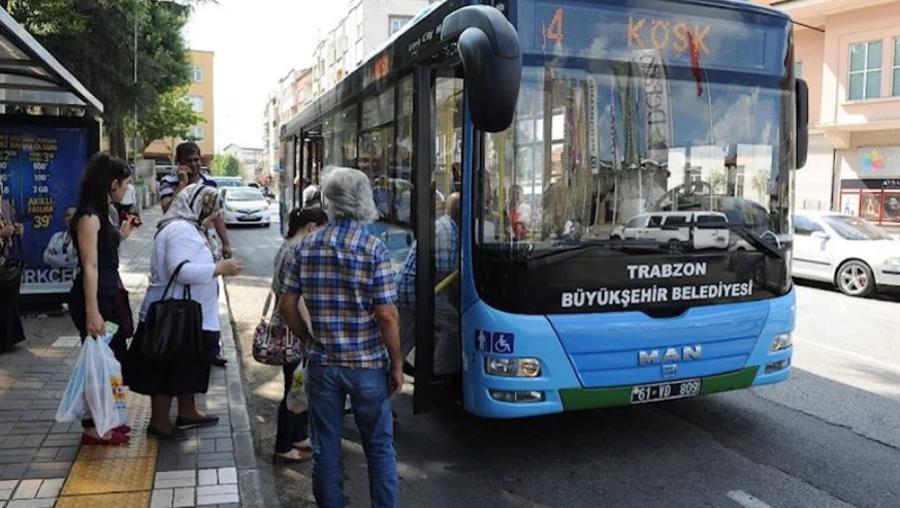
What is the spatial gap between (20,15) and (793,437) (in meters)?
13.2

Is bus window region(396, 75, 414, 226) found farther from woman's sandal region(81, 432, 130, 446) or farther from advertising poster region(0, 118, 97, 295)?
advertising poster region(0, 118, 97, 295)

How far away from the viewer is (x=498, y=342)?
442 centimetres

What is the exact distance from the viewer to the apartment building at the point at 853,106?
20812mm

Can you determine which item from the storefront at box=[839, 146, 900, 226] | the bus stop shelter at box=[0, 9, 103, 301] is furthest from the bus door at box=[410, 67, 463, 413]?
the storefront at box=[839, 146, 900, 226]

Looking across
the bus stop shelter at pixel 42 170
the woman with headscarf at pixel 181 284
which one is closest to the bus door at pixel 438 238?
the woman with headscarf at pixel 181 284

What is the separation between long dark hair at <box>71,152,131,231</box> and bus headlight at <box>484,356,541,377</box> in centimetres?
247

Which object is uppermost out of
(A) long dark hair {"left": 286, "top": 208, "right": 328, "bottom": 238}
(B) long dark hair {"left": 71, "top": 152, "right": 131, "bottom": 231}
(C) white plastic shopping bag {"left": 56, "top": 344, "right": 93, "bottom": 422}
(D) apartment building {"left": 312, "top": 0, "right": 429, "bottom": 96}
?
(D) apartment building {"left": 312, "top": 0, "right": 429, "bottom": 96}

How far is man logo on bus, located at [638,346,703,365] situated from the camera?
15.3 ft

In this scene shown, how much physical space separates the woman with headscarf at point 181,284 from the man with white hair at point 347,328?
1315 millimetres

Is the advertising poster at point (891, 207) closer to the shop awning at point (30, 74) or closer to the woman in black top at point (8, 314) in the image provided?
the shop awning at point (30, 74)

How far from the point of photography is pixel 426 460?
5047 mm

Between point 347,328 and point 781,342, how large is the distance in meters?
3.24

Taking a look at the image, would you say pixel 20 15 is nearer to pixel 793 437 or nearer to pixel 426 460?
pixel 426 460

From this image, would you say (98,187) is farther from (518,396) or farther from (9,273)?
(9,273)
